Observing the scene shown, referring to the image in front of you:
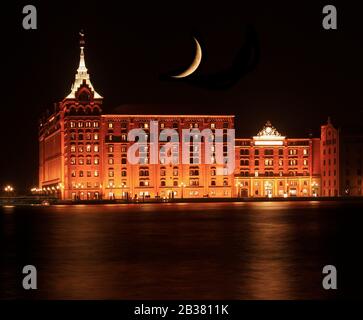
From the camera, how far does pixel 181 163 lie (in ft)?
447

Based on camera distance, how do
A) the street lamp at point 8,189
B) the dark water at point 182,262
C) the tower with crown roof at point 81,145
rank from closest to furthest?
1. the dark water at point 182,262
2. the tower with crown roof at point 81,145
3. the street lamp at point 8,189

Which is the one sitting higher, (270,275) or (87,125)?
(87,125)

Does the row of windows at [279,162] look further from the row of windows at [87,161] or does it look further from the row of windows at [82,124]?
the row of windows at [82,124]

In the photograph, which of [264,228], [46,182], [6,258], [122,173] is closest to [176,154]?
[122,173]

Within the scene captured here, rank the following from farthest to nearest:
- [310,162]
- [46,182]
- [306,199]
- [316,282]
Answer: [46,182] → [310,162] → [306,199] → [316,282]

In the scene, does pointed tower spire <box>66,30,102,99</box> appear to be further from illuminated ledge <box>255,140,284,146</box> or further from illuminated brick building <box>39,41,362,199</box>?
illuminated ledge <box>255,140,284,146</box>

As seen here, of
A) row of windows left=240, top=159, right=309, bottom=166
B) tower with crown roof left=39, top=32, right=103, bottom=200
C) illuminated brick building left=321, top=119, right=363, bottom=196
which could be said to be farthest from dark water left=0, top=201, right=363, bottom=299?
row of windows left=240, top=159, right=309, bottom=166

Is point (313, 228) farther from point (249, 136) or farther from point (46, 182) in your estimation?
point (46, 182)

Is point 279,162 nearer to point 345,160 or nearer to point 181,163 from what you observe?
point 345,160

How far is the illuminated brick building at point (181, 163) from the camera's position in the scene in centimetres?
13262

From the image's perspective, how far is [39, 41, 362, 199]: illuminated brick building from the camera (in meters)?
133

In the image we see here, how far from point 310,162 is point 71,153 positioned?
136ft

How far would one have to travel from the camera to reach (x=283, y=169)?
5463 inches

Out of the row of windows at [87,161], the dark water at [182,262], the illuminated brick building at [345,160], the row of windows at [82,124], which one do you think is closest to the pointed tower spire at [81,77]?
the row of windows at [82,124]
